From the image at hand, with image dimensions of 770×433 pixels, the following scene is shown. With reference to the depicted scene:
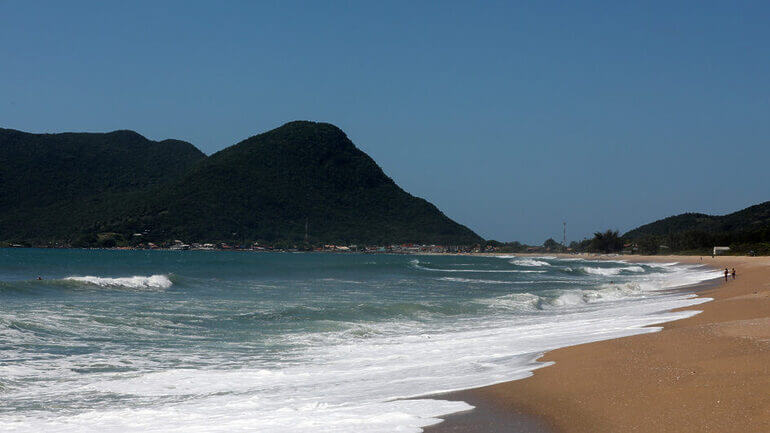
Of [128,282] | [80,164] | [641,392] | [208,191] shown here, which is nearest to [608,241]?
[208,191]

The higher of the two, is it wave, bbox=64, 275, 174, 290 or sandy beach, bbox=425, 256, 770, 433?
sandy beach, bbox=425, 256, 770, 433

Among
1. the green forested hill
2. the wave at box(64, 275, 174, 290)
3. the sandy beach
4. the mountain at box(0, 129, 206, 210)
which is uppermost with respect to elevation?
the mountain at box(0, 129, 206, 210)

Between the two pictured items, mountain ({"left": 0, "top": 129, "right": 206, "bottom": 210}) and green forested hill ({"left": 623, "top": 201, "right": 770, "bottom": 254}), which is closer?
green forested hill ({"left": 623, "top": 201, "right": 770, "bottom": 254})

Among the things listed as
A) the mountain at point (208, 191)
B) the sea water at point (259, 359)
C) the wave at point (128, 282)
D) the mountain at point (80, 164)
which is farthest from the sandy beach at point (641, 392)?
the mountain at point (80, 164)

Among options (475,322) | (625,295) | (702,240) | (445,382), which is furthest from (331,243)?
(445,382)

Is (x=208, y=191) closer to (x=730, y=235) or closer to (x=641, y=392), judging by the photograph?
(x=730, y=235)

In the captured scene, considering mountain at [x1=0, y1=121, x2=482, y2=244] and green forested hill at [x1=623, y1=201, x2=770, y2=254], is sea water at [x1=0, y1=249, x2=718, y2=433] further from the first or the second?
mountain at [x1=0, y1=121, x2=482, y2=244]

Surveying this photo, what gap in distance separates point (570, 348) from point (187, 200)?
11930cm

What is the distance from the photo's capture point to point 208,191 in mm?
125375

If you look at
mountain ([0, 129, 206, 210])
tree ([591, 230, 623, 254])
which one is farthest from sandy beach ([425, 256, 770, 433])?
tree ([591, 230, 623, 254])

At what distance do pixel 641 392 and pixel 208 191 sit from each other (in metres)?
124

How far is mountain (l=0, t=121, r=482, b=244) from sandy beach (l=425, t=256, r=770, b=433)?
117m

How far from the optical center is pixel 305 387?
9000 mm

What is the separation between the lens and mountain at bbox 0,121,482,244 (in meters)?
120
